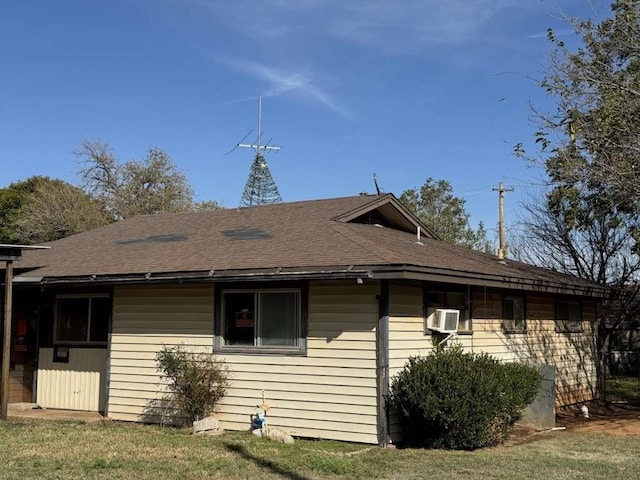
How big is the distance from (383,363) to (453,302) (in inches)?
103

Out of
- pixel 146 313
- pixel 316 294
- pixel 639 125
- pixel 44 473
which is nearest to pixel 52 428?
pixel 146 313

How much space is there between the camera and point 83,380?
530 inches

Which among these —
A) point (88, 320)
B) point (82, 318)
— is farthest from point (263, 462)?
point (82, 318)

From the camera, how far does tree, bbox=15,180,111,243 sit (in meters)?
34.8

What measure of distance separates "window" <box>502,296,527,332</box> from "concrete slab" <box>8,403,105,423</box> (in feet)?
25.7

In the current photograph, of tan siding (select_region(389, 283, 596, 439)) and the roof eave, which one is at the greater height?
the roof eave

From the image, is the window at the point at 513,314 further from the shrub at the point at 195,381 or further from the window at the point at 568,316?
the shrub at the point at 195,381

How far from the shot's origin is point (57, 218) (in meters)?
35.1

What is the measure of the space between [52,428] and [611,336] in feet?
66.3

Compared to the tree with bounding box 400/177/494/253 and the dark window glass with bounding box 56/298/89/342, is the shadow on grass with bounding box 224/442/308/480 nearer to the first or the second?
the dark window glass with bounding box 56/298/89/342

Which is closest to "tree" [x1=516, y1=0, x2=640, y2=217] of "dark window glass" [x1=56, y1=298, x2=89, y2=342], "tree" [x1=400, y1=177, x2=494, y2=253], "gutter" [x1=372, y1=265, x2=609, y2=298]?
"gutter" [x1=372, y1=265, x2=609, y2=298]

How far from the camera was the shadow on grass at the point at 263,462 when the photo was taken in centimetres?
783

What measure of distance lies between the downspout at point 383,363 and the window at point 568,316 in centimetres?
747

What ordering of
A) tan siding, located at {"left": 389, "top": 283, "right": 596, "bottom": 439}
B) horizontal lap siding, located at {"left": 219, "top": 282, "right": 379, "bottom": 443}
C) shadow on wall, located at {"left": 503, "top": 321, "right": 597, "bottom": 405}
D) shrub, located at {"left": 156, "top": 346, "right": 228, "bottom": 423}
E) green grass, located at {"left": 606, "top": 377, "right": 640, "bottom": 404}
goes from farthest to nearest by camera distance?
green grass, located at {"left": 606, "top": 377, "right": 640, "bottom": 404}, shadow on wall, located at {"left": 503, "top": 321, "right": 597, "bottom": 405}, shrub, located at {"left": 156, "top": 346, "right": 228, "bottom": 423}, tan siding, located at {"left": 389, "top": 283, "right": 596, "bottom": 439}, horizontal lap siding, located at {"left": 219, "top": 282, "right": 379, "bottom": 443}
